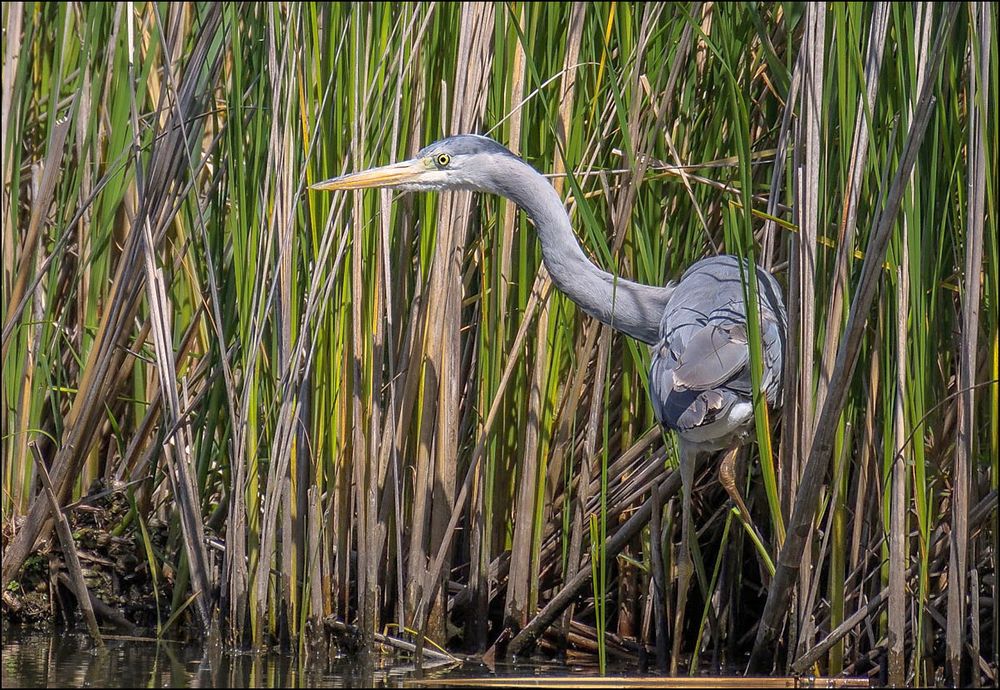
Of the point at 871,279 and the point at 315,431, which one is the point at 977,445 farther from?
the point at 315,431

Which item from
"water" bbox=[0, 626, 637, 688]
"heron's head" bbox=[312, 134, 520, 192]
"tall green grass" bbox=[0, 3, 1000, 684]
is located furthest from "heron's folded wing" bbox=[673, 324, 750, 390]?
"water" bbox=[0, 626, 637, 688]

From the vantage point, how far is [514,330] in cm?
314

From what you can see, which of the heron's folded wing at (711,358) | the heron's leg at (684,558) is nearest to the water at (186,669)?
the heron's leg at (684,558)

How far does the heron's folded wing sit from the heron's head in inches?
25.7

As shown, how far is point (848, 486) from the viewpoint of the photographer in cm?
305

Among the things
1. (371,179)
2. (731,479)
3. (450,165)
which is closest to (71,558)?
(371,179)

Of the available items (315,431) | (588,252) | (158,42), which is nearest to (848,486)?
(588,252)

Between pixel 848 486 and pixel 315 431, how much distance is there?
53.3 inches

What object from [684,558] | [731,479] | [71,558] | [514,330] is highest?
[514,330]

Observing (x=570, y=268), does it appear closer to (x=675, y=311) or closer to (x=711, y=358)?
(x=675, y=311)

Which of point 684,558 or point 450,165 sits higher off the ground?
point 450,165

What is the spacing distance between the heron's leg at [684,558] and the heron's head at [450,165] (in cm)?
83

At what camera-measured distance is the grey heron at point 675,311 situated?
9.08ft

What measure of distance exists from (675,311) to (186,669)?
4.65 ft
